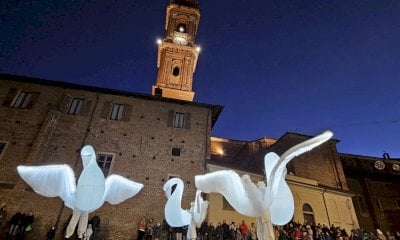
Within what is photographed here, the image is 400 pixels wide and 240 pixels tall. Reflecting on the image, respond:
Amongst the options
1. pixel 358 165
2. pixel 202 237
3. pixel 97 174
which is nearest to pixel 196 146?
pixel 202 237

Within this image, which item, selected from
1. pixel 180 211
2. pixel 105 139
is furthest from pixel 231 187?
pixel 105 139

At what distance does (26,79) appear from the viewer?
1933 centimetres

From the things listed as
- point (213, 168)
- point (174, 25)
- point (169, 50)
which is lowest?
point (213, 168)

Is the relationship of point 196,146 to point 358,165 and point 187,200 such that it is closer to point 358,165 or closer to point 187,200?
point 187,200

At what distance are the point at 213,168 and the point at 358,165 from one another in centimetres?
1789

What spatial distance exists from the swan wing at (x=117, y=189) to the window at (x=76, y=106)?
10569 mm

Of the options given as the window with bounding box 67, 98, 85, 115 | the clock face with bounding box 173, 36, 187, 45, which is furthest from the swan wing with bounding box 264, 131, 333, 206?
the clock face with bounding box 173, 36, 187, 45

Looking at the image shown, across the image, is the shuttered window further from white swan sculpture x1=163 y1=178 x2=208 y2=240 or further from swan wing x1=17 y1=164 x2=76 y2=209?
white swan sculpture x1=163 y1=178 x2=208 y2=240

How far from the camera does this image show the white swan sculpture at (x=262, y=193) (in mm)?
7562

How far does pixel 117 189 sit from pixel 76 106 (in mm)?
11332

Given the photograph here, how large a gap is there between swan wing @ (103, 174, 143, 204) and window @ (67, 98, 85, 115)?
34.7ft

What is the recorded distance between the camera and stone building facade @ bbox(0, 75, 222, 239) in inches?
599

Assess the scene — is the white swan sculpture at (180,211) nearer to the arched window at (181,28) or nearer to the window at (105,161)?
the window at (105,161)

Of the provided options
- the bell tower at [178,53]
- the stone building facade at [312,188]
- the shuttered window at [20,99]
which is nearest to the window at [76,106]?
the shuttered window at [20,99]
